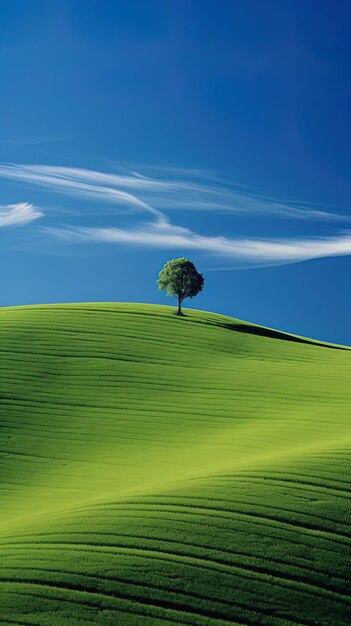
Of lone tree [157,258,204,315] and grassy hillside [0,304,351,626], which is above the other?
lone tree [157,258,204,315]

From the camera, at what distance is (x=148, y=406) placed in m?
34.1

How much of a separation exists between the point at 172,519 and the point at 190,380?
2202 centimetres

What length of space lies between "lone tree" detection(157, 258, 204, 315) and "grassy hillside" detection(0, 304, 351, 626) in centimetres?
1083

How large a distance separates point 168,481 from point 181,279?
130ft

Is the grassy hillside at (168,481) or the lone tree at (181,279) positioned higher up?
the lone tree at (181,279)

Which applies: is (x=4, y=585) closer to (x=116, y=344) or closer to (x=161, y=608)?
(x=161, y=608)

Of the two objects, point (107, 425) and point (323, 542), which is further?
point (107, 425)

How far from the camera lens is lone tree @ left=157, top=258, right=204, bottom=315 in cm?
6091

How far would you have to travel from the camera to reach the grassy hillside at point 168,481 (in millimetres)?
14570

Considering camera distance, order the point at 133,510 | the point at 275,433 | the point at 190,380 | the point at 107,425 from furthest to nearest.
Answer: the point at 190,380
the point at 107,425
the point at 275,433
the point at 133,510

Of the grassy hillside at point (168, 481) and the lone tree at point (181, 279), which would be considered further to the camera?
the lone tree at point (181, 279)

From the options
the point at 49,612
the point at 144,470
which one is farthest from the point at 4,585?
the point at 144,470

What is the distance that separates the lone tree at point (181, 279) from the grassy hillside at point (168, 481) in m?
10.8

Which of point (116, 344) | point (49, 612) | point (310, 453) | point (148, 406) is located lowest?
point (49, 612)
